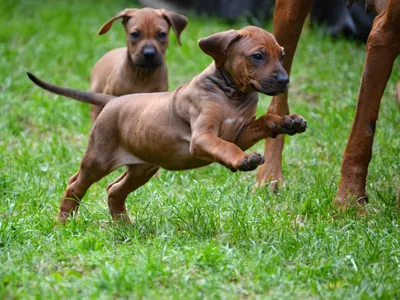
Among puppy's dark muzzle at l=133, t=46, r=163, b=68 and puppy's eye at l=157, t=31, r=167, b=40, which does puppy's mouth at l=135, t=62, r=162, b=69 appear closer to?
puppy's dark muzzle at l=133, t=46, r=163, b=68

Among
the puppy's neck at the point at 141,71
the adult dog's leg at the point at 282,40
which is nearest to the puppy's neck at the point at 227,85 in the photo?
the adult dog's leg at the point at 282,40

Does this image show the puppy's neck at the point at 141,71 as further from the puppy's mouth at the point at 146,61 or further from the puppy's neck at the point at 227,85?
the puppy's neck at the point at 227,85

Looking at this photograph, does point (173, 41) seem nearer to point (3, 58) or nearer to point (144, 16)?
point (3, 58)

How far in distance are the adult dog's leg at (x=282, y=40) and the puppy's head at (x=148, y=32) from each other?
1304 mm

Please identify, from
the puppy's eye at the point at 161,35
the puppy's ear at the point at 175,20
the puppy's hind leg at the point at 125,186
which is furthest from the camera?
the puppy's ear at the point at 175,20

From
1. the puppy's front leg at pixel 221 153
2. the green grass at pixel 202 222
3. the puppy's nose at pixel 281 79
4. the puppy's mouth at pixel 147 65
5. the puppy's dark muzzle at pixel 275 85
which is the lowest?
the green grass at pixel 202 222

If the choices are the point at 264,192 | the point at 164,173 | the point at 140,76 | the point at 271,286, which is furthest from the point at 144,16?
the point at 271,286

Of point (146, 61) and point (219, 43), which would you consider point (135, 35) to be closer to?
point (146, 61)

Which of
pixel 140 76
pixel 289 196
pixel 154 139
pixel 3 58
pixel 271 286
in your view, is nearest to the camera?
pixel 271 286

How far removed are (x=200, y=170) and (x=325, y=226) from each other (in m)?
1.99

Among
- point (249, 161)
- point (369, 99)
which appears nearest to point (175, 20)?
point (369, 99)

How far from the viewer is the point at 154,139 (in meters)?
5.23

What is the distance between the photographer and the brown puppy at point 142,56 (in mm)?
7633

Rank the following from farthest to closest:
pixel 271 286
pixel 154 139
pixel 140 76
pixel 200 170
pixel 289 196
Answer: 1. pixel 140 76
2. pixel 200 170
3. pixel 289 196
4. pixel 154 139
5. pixel 271 286
